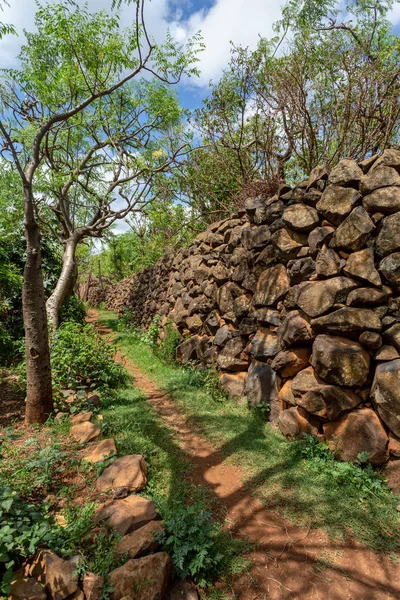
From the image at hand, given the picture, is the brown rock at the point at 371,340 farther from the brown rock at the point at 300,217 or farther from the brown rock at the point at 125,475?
the brown rock at the point at 125,475

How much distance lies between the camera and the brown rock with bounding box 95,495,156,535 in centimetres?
226

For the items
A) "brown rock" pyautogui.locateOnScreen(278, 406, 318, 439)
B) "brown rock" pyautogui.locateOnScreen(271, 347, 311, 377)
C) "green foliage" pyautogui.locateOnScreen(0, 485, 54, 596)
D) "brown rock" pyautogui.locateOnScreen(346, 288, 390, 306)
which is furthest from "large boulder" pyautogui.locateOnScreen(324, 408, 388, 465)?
"green foliage" pyautogui.locateOnScreen(0, 485, 54, 596)

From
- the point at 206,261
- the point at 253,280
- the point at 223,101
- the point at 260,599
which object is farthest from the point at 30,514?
the point at 223,101

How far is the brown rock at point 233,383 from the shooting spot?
464 centimetres

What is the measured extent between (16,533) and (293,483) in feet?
7.58

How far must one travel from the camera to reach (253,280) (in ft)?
15.8

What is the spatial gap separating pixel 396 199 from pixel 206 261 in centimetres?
389

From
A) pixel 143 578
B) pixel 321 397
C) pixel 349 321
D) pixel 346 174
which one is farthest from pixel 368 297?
pixel 143 578

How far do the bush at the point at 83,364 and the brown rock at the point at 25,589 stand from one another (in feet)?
9.75

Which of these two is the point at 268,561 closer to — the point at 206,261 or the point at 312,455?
the point at 312,455

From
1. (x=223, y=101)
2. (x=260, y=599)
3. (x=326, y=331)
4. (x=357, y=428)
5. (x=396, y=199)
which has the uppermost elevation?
(x=223, y=101)

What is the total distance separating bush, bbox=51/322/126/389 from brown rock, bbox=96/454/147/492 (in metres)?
2.11

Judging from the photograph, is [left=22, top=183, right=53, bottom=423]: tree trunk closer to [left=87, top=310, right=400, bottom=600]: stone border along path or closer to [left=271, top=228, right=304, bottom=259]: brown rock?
[left=87, top=310, right=400, bottom=600]: stone border along path

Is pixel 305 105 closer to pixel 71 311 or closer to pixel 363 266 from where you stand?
pixel 363 266
